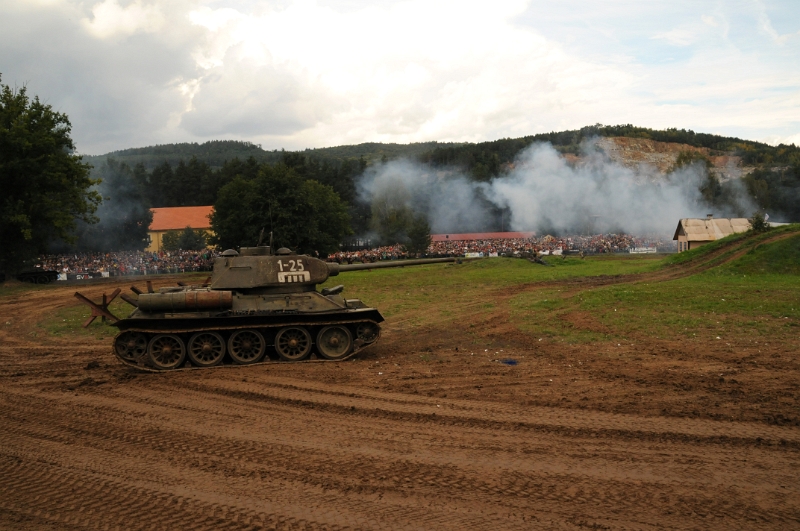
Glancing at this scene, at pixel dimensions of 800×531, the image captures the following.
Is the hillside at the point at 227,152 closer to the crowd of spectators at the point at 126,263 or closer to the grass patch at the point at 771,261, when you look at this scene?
the crowd of spectators at the point at 126,263

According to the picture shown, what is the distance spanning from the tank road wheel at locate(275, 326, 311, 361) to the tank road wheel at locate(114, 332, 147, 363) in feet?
9.91

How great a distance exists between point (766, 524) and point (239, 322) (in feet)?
35.8

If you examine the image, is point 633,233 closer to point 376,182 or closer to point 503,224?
point 503,224

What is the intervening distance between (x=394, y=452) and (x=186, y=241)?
6048 centimetres

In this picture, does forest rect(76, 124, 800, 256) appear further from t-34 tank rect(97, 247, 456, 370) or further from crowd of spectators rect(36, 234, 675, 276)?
t-34 tank rect(97, 247, 456, 370)

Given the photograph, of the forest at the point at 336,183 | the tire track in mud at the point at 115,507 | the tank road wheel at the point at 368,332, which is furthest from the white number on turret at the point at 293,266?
the forest at the point at 336,183

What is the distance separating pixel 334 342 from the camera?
575 inches

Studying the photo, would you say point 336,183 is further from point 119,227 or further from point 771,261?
point 771,261

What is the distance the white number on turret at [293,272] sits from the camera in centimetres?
1498

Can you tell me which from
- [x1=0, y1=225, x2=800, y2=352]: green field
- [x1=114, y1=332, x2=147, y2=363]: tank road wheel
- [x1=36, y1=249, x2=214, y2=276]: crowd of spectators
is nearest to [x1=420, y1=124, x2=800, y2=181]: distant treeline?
[x1=36, y1=249, x2=214, y2=276]: crowd of spectators

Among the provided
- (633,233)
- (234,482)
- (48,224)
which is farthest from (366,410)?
(633,233)

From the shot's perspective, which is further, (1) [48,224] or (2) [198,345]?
(1) [48,224]

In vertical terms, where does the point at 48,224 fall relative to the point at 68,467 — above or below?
above

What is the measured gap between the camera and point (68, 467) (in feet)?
26.3
